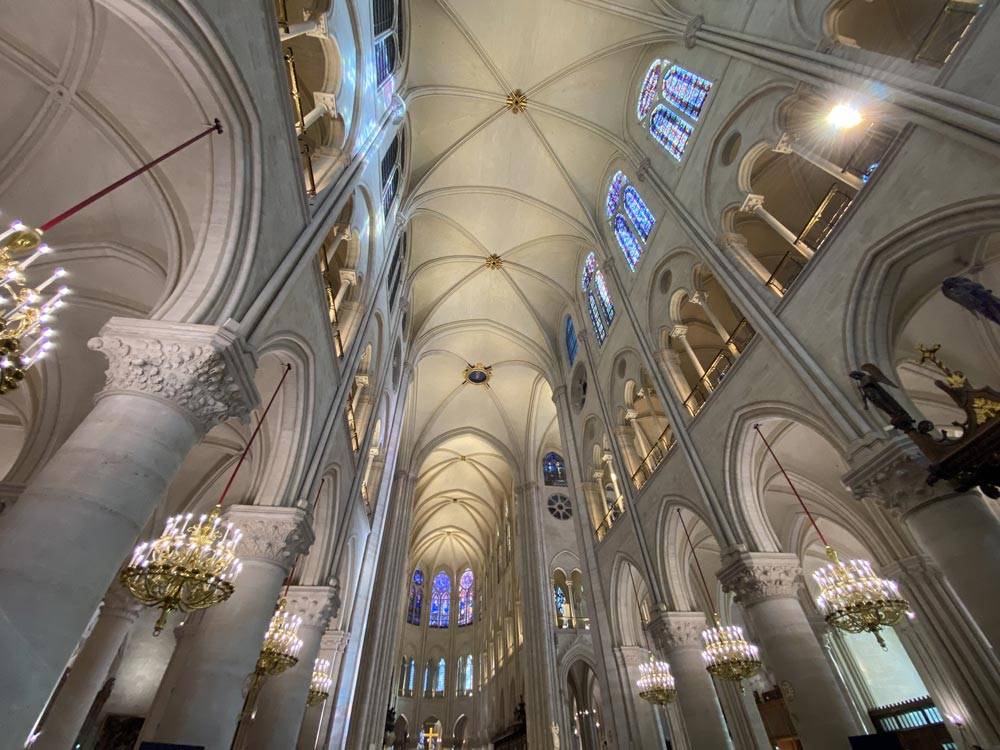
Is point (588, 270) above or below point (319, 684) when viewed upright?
above

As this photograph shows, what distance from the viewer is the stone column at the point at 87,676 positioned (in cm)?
786

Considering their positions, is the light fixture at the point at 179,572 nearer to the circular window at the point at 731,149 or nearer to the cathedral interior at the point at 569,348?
the cathedral interior at the point at 569,348

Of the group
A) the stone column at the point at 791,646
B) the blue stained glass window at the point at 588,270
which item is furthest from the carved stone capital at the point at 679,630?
the blue stained glass window at the point at 588,270

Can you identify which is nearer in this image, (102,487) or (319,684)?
(102,487)

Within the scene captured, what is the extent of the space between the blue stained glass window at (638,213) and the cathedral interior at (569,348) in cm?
12

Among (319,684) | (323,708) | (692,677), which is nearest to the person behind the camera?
(692,677)

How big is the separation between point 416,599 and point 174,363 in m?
37.3

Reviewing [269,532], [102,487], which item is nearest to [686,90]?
[269,532]

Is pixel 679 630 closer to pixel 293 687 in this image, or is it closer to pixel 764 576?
pixel 764 576

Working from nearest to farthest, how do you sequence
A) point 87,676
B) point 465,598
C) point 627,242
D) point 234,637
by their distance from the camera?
point 234,637 → point 87,676 → point 627,242 → point 465,598

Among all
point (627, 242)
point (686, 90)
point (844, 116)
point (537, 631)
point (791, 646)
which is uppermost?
point (686, 90)

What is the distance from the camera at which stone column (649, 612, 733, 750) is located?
8.88 m

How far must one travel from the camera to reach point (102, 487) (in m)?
3.51

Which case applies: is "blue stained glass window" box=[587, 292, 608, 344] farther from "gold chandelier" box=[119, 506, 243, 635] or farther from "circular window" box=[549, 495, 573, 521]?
"gold chandelier" box=[119, 506, 243, 635]
